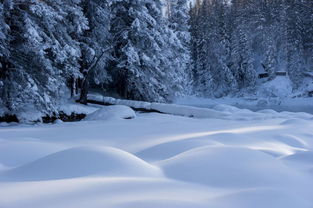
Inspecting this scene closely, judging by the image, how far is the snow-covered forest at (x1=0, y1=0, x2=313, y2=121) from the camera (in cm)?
873

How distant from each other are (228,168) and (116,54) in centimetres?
1416

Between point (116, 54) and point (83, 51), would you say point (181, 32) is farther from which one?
point (83, 51)

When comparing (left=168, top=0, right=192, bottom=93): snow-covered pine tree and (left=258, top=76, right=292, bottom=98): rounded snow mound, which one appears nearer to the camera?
(left=168, top=0, right=192, bottom=93): snow-covered pine tree

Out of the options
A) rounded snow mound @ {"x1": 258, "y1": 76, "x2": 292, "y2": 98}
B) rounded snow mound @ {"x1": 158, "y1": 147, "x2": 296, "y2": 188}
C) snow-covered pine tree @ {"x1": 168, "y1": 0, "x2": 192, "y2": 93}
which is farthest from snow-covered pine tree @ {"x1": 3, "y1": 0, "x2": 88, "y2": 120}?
rounded snow mound @ {"x1": 258, "y1": 76, "x2": 292, "y2": 98}

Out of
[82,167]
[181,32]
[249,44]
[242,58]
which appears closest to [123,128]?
[82,167]

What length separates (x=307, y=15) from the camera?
35969mm

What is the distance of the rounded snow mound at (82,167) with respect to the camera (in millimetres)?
2375

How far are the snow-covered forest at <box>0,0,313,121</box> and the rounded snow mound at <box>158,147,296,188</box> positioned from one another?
6.87 meters

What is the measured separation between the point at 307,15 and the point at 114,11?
3092 cm

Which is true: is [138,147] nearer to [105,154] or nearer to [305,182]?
[105,154]

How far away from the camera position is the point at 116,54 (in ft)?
52.4

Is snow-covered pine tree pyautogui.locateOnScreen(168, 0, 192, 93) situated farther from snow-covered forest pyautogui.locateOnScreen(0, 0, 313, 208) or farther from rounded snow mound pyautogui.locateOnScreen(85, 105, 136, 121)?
rounded snow mound pyautogui.locateOnScreen(85, 105, 136, 121)

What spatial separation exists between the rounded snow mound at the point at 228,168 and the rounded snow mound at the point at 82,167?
25cm

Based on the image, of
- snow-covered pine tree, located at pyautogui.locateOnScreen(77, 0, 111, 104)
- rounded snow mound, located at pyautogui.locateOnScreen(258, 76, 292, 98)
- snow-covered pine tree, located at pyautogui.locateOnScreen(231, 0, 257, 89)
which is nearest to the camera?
snow-covered pine tree, located at pyautogui.locateOnScreen(77, 0, 111, 104)
